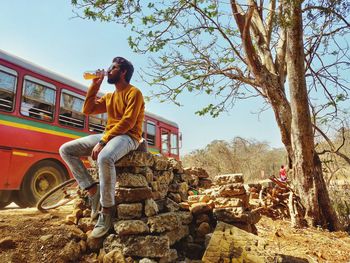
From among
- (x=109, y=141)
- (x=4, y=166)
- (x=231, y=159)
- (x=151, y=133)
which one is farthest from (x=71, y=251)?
(x=231, y=159)

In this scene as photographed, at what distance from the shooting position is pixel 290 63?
5852mm

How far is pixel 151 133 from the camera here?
1009 centimetres

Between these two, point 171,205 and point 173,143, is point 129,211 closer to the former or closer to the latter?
point 171,205

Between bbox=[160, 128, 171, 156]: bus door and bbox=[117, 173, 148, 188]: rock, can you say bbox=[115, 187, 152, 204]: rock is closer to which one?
bbox=[117, 173, 148, 188]: rock

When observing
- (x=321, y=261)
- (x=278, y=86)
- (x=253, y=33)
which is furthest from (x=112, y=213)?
(x=253, y=33)

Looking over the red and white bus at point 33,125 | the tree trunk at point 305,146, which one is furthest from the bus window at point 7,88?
the tree trunk at point 305,146

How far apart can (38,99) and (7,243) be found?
4631 millimetres

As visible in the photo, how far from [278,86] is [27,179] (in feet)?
20.4

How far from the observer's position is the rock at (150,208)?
3068 mm

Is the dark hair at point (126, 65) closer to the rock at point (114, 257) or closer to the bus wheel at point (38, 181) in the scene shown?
the rock at point (114, 257)

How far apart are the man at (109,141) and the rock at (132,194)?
0.56ft

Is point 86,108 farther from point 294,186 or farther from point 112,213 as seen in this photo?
point 294,186

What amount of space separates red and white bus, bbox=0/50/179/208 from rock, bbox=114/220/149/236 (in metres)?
Result: 4.15

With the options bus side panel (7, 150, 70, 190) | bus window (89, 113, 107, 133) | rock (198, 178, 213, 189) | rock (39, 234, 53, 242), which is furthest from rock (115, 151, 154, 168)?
rock (198, 178, 213, 189)
